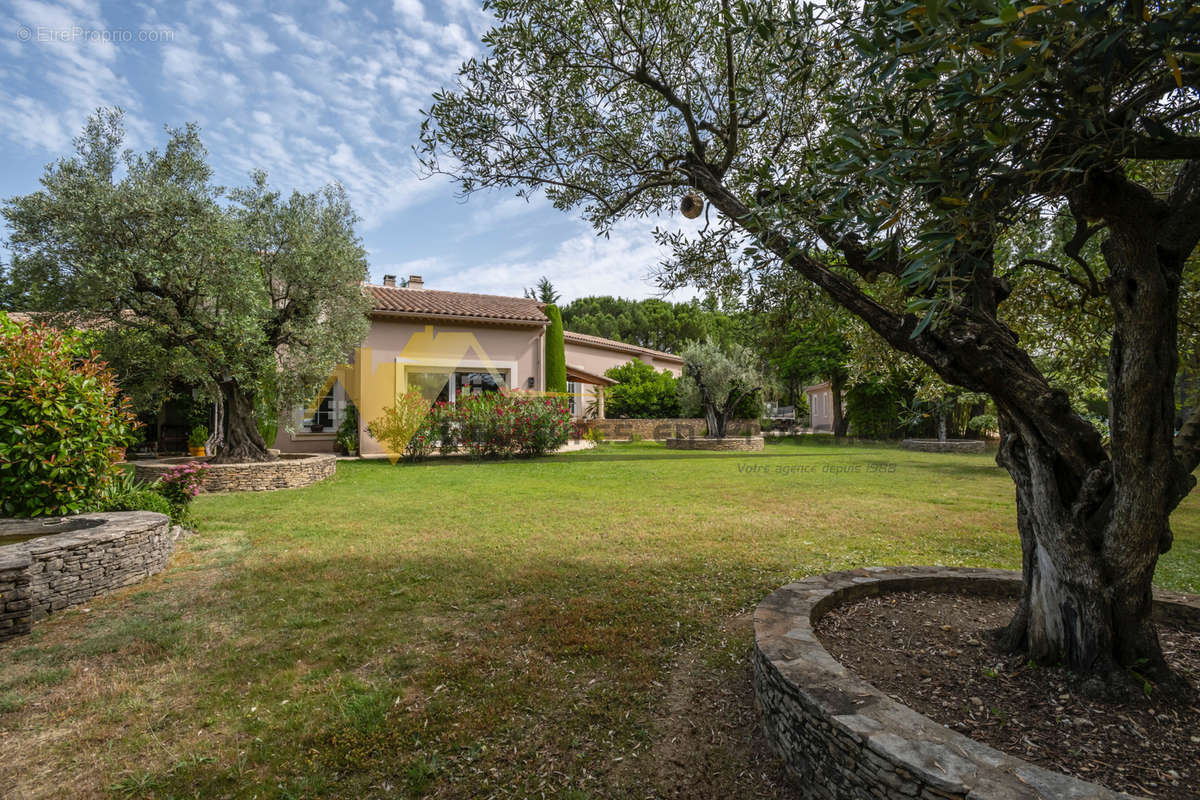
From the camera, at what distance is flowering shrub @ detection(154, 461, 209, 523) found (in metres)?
6.95

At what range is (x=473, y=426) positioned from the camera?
49.5ft

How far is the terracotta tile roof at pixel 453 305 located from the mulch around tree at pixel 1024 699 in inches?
619

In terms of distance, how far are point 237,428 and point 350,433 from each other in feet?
17.4

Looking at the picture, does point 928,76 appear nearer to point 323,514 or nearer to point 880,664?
point 880,664

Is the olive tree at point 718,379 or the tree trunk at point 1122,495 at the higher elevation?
the olive tree at point 718,379

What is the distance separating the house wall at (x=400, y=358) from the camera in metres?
16.4

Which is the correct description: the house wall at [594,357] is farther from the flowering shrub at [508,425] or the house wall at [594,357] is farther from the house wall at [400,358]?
the flowering shrub at [508,425]

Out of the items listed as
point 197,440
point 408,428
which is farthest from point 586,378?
point 197,440

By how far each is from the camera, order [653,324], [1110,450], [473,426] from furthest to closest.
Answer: [653,324] → [473,426] → [1110,450]

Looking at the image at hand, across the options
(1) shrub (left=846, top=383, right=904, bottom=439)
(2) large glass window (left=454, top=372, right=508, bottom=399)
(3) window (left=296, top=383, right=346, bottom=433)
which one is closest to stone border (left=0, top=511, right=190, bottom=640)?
(3) window (left=296, top=383, right=346, bottom=433)

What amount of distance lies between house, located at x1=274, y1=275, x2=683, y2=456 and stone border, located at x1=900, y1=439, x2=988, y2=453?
504 inches

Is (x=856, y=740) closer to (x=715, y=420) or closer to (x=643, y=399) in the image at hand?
(x=715, y=420)

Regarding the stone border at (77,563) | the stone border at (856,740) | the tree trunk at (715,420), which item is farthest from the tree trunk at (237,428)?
the tree trunk at (715,420)

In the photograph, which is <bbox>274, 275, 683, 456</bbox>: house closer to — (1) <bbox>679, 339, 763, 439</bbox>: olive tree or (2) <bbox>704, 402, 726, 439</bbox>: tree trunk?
(1) <bbox>679, 339, 763, 439</bbox>: olive tree
